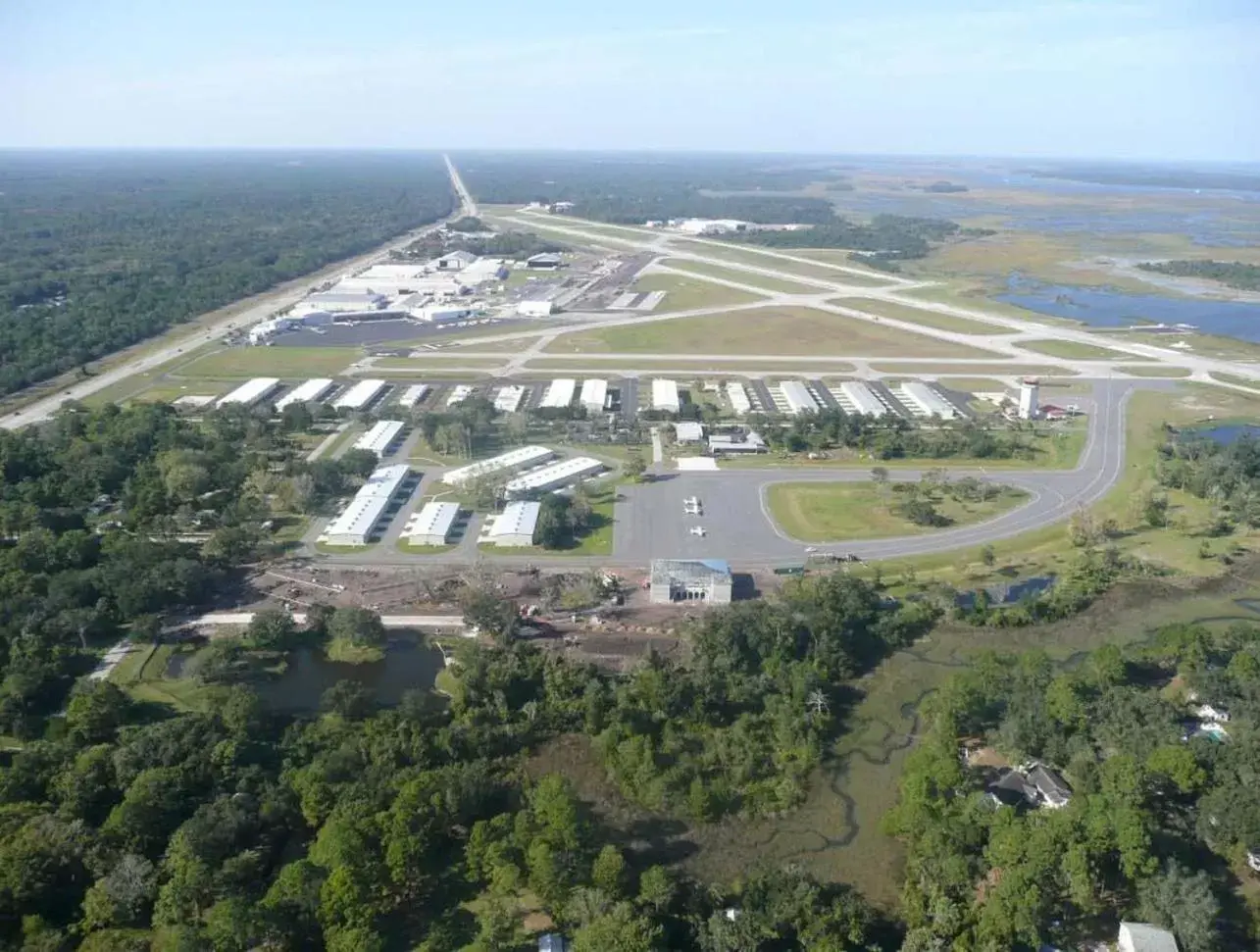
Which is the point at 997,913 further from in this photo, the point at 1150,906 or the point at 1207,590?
the point at 1207,590

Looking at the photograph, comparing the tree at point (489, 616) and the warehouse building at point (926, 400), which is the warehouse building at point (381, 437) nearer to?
the tree at point (489, 616)

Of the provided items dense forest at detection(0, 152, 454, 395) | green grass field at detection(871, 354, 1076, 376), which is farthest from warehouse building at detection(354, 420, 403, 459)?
green grass field at detection(871, 354, 1076, 376)

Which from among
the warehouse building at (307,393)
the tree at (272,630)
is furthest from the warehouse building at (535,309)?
the tree at (272,630)

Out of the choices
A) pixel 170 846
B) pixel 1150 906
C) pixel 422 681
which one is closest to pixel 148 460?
pixel 422 681

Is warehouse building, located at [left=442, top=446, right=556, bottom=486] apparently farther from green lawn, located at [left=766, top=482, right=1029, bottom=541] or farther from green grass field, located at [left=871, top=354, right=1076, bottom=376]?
green grass field, located at [left=871, top=354, right=1076, bottom=376]

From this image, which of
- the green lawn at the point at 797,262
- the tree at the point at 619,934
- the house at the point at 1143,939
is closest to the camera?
the tree at the point at 619,934

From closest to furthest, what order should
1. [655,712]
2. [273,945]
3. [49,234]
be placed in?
[273,945], [655,712], [49,234]
